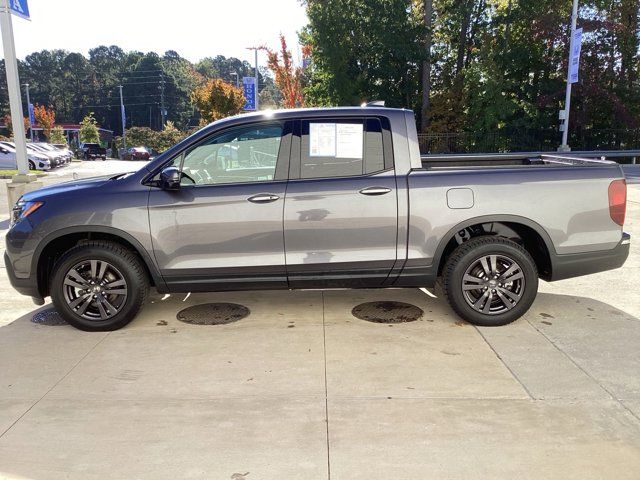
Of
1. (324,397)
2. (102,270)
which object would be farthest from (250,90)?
(324,397)

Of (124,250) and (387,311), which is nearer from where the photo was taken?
(124,250)

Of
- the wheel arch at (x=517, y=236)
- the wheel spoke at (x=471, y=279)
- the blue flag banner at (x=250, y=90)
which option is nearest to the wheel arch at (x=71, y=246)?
the wheel arch at (x=517, y=236)

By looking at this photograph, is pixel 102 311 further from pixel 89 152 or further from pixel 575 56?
pixel 89 152

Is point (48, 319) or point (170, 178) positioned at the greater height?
point (170, 178)

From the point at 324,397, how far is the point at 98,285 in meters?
2.40

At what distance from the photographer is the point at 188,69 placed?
11331cm

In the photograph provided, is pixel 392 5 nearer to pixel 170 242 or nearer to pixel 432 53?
pixel 432 53

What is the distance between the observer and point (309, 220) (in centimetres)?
449

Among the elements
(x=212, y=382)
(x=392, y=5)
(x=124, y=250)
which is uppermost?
(x=392, y=5)

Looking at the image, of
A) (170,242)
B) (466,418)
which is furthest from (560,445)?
(170,242)

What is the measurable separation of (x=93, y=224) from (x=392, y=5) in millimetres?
24149

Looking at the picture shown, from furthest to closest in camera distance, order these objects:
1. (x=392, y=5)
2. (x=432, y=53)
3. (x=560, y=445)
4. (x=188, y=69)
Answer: (x=188, y=69) < (x=432, y=53) < (x=392, y=5) < (x=560, y=445)

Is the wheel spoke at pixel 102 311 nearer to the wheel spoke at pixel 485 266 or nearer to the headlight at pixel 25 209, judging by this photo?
the headlight at pixel 25 209

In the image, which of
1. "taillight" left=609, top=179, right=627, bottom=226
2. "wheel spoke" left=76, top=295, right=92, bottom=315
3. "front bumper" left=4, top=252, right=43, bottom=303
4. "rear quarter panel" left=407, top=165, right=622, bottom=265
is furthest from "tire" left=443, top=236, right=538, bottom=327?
"front bumper" left=4, top=252, right=43, bottom=303
